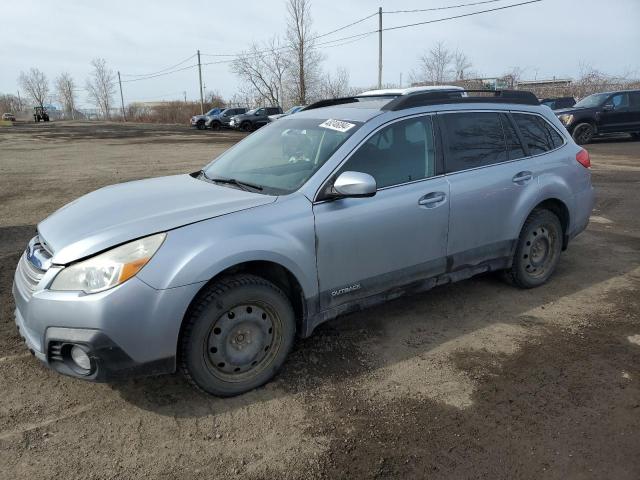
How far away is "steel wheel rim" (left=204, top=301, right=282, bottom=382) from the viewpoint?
2902 mm

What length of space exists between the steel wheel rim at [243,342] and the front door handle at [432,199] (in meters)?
1.37

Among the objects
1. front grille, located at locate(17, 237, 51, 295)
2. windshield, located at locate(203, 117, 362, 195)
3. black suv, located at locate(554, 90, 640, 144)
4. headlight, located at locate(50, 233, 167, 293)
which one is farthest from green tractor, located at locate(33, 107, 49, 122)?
headlight, located at locate(50, 233, 167, 293)

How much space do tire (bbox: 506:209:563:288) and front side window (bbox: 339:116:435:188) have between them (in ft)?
4.24

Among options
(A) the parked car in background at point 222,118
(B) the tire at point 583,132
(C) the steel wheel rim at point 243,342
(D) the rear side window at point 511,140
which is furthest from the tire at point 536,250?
(A) the parked car in background at point 222,118

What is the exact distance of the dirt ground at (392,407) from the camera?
2.49m

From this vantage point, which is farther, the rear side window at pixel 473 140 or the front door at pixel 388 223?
the rear side window at pixel 473 140

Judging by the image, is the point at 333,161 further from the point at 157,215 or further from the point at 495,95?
the point at 495,95

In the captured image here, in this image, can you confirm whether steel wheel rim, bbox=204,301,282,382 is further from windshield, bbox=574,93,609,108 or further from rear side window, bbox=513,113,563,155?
windshield, bbox=574,93,609,108

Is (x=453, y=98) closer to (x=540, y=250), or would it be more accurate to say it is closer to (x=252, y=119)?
(x=540, y=250)

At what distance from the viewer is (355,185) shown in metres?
3.09

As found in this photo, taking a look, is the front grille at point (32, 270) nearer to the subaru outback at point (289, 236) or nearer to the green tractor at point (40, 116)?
the subaru outback at point (289, 236)

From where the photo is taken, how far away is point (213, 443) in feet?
8.65

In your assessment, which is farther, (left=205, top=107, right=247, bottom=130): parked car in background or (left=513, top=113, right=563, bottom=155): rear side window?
(left=205, top=107, right=247, bottom=130): parked car in background

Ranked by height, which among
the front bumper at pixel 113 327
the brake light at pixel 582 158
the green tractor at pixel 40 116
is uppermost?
the green tractor at pixel 40 116
